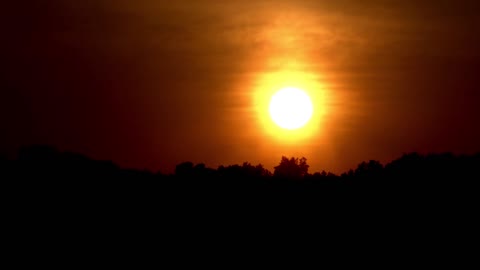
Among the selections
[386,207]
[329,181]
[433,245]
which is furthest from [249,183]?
[433,245]

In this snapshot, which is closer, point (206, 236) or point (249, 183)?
point (206, 236)

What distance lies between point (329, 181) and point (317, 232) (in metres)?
6.58

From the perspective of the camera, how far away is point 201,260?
39.8m

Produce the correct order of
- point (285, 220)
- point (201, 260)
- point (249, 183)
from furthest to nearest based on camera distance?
point (249, 183)
point (285, 220)
point (201, 260)

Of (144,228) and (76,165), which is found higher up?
(76,165)

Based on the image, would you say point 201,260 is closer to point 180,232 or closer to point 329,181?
point 180,232

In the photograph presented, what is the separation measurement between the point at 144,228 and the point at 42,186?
6300 mm

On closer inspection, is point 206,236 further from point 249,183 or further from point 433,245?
point 433,245

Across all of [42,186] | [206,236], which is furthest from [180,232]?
[42,186]

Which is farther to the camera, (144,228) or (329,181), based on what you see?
(329,181)

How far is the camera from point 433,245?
133 feet

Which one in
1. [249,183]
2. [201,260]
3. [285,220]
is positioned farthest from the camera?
[249,183]

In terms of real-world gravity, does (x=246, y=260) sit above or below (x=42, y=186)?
below

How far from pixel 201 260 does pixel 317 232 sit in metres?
5.53
